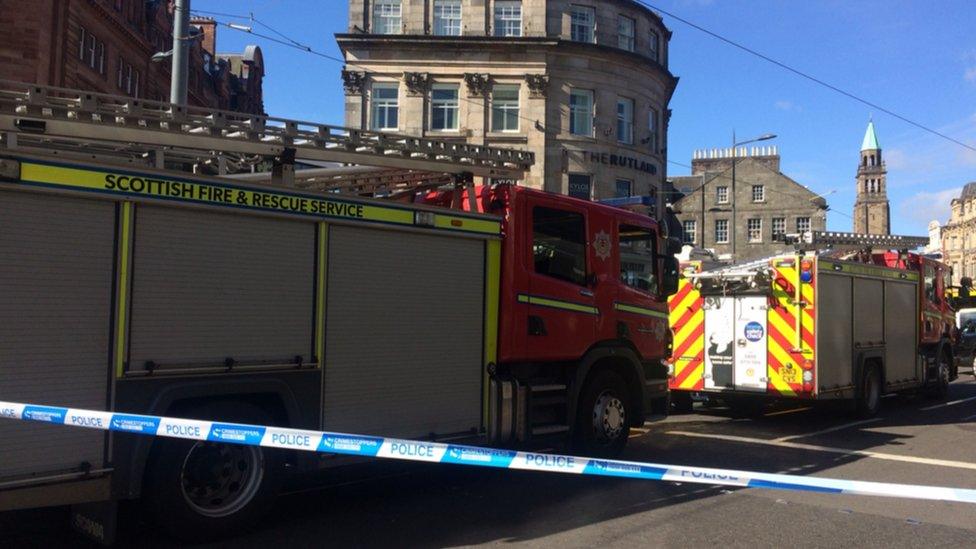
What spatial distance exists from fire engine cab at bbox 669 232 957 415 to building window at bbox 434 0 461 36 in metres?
24.8

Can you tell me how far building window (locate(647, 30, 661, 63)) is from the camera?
123 feet

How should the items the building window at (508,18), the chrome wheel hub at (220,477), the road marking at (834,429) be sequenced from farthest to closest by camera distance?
the building window at (508,18) < the road marking at (834,429) < the chrome wheel hub at (220,477)

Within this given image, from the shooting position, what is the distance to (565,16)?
1374 inches

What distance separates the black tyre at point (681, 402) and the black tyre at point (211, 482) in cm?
870

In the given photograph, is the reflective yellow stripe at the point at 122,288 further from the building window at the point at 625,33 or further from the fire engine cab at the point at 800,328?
the building window at the point at 625,33

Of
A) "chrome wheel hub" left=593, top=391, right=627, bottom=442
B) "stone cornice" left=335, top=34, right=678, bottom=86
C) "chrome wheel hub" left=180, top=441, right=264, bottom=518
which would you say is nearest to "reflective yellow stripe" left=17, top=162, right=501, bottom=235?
"chrome wheel hub" left=180, top=441, right=264, bottom=518

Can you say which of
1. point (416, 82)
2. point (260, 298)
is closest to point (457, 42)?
point (416, 82)

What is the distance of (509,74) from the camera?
3434 cm

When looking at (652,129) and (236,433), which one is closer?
(236,433)

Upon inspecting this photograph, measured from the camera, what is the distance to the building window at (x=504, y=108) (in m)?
34.6

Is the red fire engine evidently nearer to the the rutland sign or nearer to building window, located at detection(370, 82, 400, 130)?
building window, located at detection(370, 82, 400, 130)

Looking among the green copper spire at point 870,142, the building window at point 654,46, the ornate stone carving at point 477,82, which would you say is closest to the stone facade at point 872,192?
the green copper spire at point 870,142

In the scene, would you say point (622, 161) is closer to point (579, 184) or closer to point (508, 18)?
point (579, 184)

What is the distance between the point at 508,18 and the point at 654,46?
8.09m
